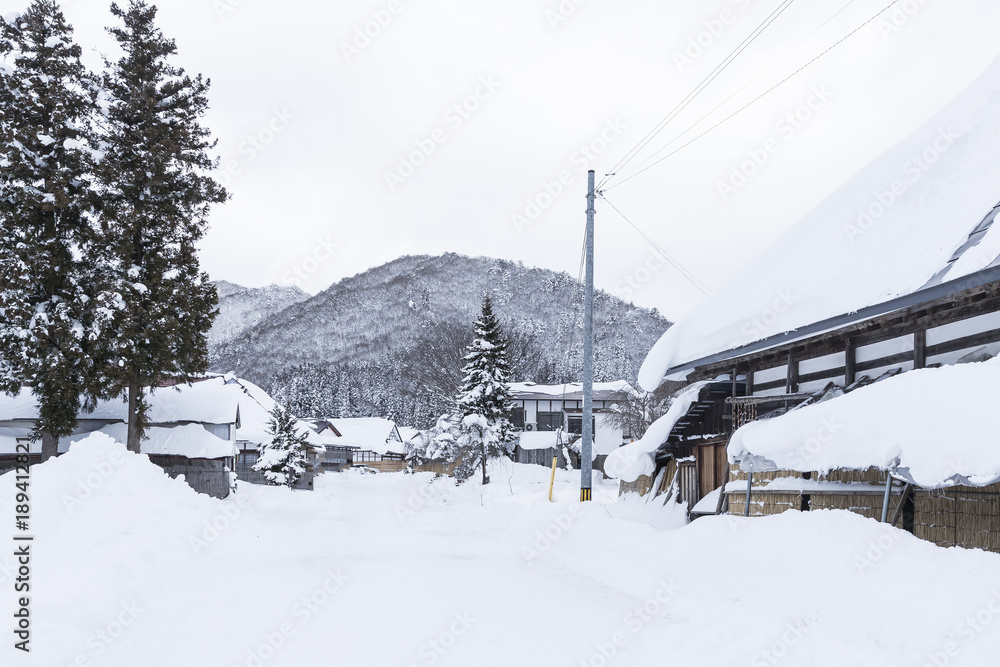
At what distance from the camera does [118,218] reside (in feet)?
79.7

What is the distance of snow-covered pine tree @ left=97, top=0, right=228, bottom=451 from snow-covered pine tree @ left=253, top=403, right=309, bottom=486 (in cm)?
1542

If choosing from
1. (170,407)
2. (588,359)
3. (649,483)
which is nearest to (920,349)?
(588,359)

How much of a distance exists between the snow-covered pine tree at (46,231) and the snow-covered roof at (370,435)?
5750 centimetres

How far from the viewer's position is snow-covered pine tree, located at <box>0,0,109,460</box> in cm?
2278

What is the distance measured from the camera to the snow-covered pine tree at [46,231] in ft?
74.7

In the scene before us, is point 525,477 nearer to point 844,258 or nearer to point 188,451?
point 188,451

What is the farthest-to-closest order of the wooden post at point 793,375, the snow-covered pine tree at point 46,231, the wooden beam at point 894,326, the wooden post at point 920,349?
the snow-covered pine tree at point 46,231 → the wooden post at point 793,375 → the wooden post at point 920,349 → the wooden beam at point 894,326

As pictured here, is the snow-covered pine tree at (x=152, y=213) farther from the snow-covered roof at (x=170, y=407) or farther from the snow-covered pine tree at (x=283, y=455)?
the snow-covered pine tree at (x=283, y=455)

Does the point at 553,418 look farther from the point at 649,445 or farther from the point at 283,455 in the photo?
the point at 649,445

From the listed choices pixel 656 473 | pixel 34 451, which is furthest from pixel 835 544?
pixel 34 451

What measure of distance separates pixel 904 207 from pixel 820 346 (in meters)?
2.80

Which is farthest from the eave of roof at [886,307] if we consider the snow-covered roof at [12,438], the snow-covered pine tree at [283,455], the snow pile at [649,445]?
the snow-covered pine tree at [283,455]

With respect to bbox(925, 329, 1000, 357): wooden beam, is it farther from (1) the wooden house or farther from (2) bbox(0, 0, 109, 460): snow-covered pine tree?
(2) bbox(0, 0, 109, 460): snow-covered pine tree

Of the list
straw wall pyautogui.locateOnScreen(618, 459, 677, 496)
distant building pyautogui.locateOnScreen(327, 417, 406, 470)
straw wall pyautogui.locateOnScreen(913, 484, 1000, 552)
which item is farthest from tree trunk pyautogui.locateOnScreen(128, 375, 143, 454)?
distant building pyautogui.locateOnScreen(327, 417, 406, 470)
